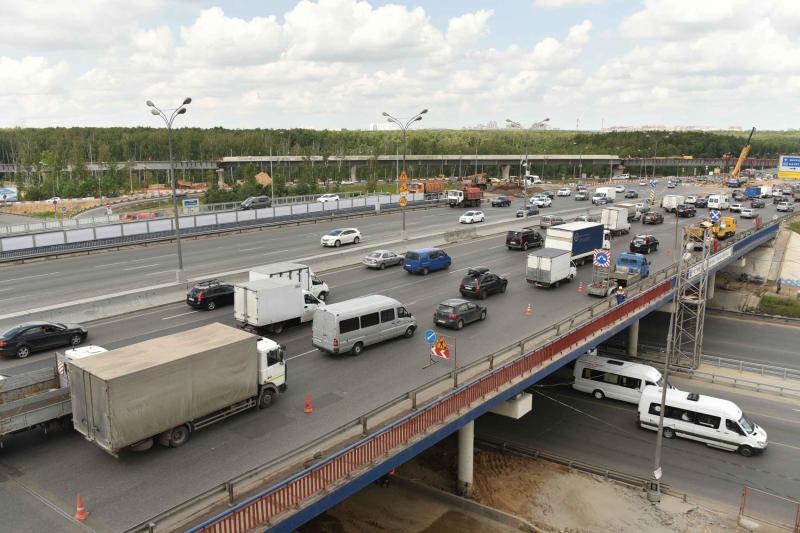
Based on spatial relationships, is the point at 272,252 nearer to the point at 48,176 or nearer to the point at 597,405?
the point at 597,405

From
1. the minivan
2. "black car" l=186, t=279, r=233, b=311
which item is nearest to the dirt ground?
"black car" l=186, t=279, r=233, b=311

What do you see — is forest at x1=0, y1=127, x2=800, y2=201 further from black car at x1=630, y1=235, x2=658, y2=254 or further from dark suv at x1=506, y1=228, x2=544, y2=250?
black car at x1=630, y1=235, x2=658, y2=254

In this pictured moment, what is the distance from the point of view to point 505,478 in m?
23.7

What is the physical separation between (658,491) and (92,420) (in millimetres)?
19255

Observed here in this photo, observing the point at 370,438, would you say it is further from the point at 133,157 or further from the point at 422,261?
the point at 133,157

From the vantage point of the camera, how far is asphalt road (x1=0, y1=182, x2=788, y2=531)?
46.1 ft

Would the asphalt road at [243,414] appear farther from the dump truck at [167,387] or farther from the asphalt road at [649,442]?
the asphalt road at [649,442]

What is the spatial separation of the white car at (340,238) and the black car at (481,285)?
2003 centimetres

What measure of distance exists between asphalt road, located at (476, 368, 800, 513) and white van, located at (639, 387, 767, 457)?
43cm

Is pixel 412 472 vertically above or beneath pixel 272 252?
beneath

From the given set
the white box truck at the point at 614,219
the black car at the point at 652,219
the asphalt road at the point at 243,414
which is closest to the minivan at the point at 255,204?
the white box truck at the point at 614,219

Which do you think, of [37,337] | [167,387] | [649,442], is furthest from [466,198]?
[167,387]

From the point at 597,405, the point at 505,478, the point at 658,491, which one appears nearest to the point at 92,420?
the point at 505,478

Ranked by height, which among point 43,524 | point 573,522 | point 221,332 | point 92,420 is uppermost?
point 221,332
